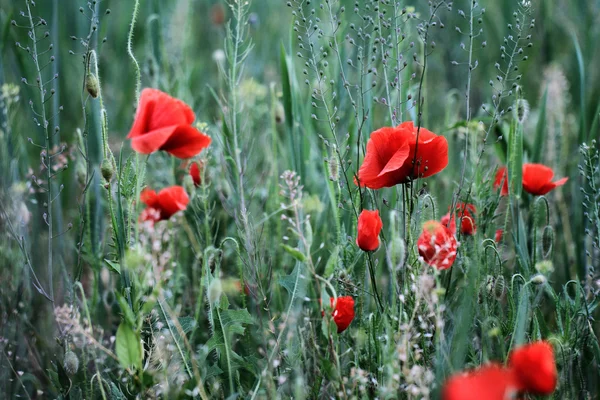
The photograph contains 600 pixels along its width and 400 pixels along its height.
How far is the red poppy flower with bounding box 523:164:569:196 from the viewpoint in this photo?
138cm

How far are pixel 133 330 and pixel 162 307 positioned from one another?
19 cm

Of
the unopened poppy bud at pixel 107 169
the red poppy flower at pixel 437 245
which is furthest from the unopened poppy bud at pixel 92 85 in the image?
the red poppy flower at pixel 437 245

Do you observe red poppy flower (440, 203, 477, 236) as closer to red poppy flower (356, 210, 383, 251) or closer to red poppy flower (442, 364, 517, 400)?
red poppy flower (356, 210, 383, 251)

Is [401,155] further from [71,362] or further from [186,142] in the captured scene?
[71,362]

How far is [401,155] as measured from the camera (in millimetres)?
1029

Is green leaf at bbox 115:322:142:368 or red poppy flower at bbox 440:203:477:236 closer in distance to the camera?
green leaf at bbox 115:322:142:368

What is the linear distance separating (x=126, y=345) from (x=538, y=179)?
94 cm

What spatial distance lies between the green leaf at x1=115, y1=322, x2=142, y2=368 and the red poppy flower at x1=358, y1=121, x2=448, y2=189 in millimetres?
451

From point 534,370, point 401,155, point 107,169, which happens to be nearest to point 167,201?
point 107,169

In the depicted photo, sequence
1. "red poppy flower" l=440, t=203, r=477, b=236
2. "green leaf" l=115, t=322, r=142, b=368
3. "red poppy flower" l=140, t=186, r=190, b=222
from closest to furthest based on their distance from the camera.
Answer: "green leaf" l=115, t=322, r=142, b=368 → "red poppy flower" l=440, t=203, r=477, b=236 → "red poppy flower" l=140, t=186, r=190, b=222

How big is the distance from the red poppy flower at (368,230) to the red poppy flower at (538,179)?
1.73 feet

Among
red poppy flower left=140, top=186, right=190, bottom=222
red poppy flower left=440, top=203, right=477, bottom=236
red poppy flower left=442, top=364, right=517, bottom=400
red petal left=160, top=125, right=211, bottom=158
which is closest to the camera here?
red poppy flower left=442, top=364, right=517, bottom=400

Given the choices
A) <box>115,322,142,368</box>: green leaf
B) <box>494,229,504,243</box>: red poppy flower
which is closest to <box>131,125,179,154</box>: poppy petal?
<box>115,322,142,368</box>: green leaf

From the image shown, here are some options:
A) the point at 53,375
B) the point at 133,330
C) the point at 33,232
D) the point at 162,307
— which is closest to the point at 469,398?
the point at 133,330
